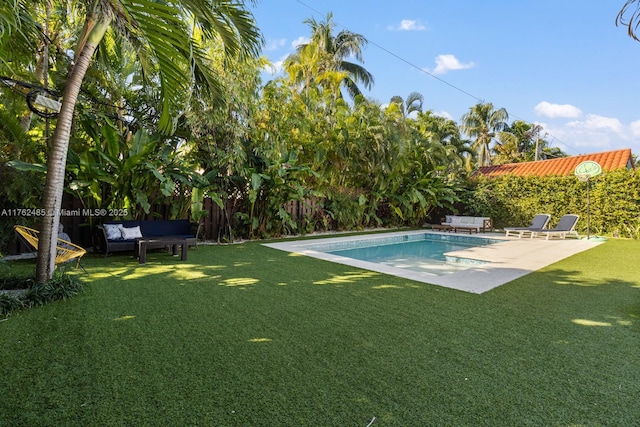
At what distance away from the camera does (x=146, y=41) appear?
3.83 metres

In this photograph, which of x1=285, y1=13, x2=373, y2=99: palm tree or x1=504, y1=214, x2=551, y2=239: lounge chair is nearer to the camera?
x1=504, y1=214, x2=551, y2=239: lounge chair

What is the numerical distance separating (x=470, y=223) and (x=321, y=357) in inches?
558

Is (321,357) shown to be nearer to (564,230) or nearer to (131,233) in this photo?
(131,233)

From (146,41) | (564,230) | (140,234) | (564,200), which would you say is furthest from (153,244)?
(564,200)

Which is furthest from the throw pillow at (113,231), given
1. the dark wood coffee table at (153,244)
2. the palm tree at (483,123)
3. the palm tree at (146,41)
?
the palm tree at (483,123)

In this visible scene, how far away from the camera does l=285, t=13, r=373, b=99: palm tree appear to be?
19125mm

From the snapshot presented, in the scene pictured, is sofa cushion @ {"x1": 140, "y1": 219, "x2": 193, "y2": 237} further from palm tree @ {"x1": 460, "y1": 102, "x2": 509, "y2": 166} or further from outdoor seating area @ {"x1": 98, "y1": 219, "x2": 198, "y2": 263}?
palm tree @ {"x1": 460, "y1": 102, "x2": 509, "y2": 166}

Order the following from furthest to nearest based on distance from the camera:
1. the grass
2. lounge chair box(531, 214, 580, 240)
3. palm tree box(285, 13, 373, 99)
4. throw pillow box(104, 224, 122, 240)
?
palm tree box(285, 13, 373, 99)
lounge chair box(531, 214, 580, 240)
throw pillow box(104, 224, 122, 240)
the grass

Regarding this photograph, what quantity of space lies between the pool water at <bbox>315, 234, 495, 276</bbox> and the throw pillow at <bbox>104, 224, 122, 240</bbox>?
203 inches

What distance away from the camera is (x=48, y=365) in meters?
2.55

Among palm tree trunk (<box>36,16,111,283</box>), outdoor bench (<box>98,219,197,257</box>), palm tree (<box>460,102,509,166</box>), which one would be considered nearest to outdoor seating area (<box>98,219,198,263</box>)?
outdoor bench (<box>98,219,197,257</box>)

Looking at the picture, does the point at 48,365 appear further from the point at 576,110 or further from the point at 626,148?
the point at 576,110

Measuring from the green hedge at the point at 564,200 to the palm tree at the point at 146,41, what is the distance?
14555mm

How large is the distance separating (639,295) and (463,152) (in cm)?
2118
